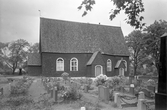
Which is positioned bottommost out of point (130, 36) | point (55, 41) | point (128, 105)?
point (128, 105)

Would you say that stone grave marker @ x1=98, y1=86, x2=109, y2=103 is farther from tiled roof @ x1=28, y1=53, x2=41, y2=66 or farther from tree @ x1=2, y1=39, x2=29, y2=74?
tree @ x1=2, y1=39, x2=29, y2=74

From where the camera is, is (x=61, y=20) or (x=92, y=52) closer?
(x=92, y=52)

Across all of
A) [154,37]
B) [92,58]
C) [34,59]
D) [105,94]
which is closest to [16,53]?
[34,59]

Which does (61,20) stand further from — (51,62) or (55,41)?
(51,62)

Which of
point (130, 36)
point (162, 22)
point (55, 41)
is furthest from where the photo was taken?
point (130, 36)

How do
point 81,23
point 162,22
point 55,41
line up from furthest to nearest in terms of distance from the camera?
point 81,23 → point 162,22 → point 55,41

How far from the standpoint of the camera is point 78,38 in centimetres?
2997

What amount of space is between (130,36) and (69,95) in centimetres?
3648

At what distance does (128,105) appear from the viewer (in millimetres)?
8469

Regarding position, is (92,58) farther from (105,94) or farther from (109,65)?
(105,94)

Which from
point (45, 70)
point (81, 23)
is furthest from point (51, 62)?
point (81, 23)

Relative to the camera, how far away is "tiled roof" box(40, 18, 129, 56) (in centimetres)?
2766

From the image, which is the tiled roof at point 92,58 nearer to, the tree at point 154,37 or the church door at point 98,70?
the church door at point 98,70

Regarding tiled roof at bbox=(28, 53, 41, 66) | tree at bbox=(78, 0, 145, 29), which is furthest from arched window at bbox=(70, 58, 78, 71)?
tree at bbox=(78, 0, 145, 29)
